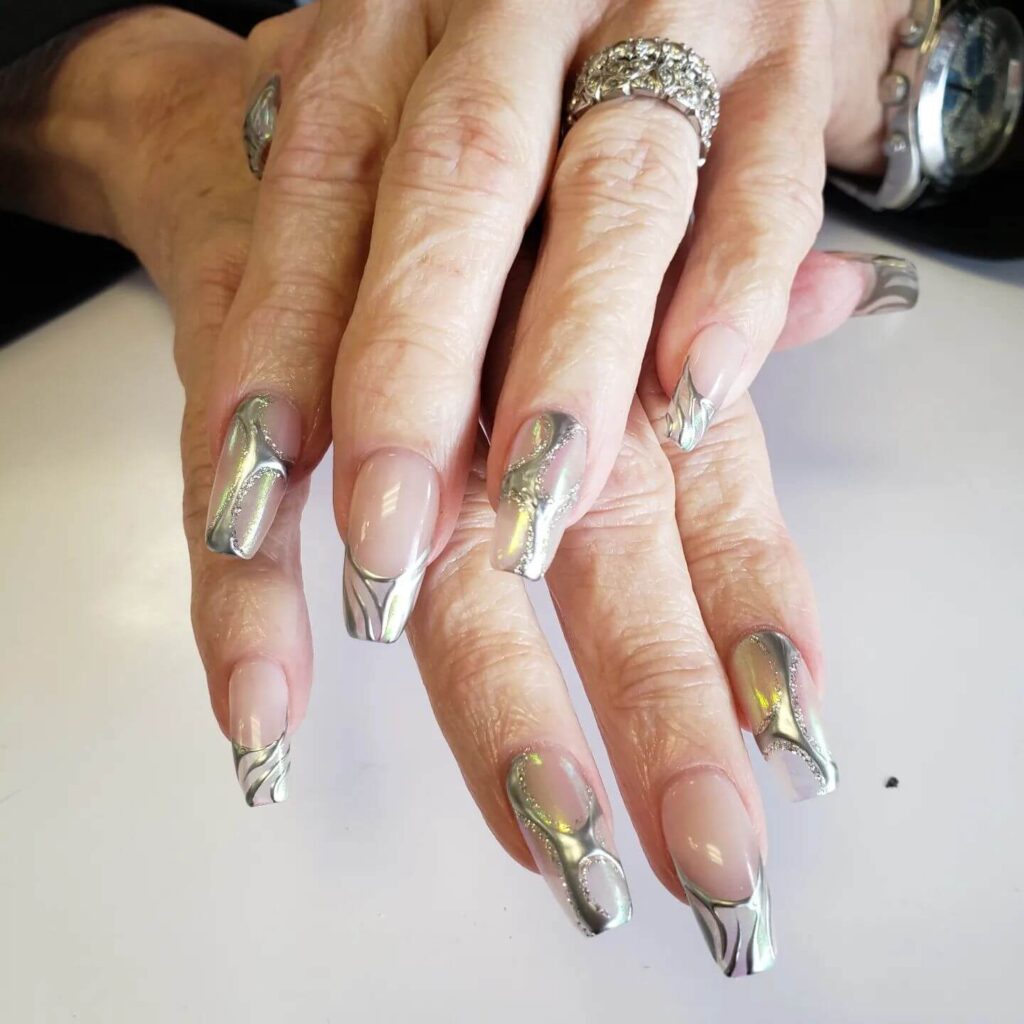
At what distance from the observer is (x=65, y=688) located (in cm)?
53

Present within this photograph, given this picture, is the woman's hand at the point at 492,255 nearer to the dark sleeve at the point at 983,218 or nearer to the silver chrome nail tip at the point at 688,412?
the silver chrome nail tip at the point at 688,412

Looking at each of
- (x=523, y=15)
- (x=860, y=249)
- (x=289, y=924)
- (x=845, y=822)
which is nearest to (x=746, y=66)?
(x=523, y=15)

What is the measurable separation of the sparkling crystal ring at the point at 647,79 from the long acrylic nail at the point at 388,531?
0.23m

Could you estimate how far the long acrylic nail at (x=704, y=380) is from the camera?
1.45 ft

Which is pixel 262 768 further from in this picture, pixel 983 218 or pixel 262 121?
pixel 983 218

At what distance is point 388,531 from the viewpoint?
0.38 meters

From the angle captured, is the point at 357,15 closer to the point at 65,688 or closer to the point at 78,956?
the point at 65,688

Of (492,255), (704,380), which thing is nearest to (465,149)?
(492,255)

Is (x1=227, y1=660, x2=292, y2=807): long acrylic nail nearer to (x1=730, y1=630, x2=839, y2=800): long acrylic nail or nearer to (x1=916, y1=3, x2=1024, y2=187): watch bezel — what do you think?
(x1=730, y1=630, x2=839, y2=800): long acrylic nail

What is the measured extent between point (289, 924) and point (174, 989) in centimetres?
6

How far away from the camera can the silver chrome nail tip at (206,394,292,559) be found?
413 millimetres

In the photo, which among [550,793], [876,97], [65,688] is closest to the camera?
[550,793]

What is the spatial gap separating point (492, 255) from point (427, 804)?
0.28 meters

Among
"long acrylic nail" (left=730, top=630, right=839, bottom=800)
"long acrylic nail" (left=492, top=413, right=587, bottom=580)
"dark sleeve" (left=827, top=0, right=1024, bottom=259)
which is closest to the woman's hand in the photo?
"long acrylic nail" (left=492, top=413, right=587, bottom=580)
